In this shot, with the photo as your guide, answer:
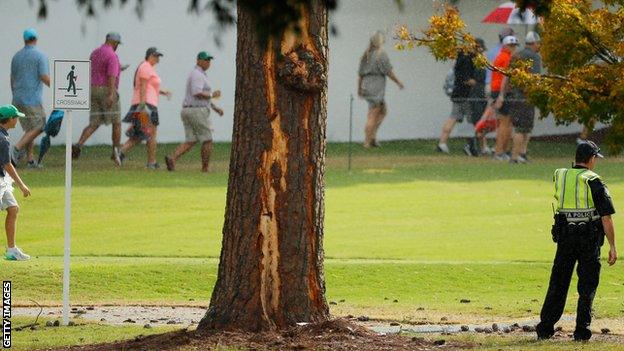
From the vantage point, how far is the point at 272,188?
12.5m

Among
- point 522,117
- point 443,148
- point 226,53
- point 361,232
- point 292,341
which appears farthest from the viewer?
point 226,53

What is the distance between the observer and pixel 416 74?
110ft

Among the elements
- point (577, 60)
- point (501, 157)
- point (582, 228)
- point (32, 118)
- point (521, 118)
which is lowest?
point (501, 157)

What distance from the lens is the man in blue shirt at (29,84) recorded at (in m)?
26.4

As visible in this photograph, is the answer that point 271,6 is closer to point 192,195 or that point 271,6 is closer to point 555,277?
point 555,277

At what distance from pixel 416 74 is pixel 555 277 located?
20740mm

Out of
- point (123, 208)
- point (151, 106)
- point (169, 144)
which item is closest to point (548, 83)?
point (123, 208)

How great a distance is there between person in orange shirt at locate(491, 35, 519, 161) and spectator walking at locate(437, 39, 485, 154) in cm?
74

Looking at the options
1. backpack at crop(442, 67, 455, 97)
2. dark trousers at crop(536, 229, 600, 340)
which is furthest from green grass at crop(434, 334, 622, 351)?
backpack at crop(442, 67, 455, 97)

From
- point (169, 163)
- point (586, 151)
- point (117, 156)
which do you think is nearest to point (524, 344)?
point (586, 151)

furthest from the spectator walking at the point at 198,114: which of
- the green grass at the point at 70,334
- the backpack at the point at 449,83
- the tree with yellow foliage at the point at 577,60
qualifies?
the green grass at the point at 70,334

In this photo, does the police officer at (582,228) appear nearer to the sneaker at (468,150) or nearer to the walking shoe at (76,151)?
the walking shoe at (76,151)

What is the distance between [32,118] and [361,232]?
7.80 m

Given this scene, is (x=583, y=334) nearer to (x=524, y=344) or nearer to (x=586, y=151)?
(x=524, y=344)
